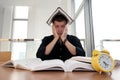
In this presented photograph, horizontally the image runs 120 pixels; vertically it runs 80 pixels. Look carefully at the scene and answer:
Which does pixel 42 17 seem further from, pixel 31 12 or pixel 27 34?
pixel 27 34

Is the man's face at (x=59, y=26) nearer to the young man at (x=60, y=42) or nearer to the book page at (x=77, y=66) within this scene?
the young man at (x=60, y=42)

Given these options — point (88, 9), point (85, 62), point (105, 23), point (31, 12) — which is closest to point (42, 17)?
point (31, 12)

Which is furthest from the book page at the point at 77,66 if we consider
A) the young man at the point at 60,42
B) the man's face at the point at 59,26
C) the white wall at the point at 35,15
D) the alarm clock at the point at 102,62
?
the white wall at the point at 35,15

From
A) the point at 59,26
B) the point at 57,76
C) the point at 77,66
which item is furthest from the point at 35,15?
the point at 57,76

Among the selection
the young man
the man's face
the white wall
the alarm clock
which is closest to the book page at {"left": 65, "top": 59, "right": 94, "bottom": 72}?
the alarm clock

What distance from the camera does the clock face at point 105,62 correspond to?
668 mm

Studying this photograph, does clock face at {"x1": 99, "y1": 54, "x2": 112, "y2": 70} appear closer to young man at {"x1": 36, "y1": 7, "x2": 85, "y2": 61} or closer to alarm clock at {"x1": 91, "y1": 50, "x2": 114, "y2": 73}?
alarm clock at {"x1": 91, "y1": 50, "x2": 114, "y2": 73}

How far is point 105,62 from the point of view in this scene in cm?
68

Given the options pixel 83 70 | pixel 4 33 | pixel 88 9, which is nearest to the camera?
pixel 83 70

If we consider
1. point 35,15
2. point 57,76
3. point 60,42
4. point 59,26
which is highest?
point 35,15

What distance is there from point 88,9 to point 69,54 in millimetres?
1368

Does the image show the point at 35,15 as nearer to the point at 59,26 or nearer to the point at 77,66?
the point at 59,26

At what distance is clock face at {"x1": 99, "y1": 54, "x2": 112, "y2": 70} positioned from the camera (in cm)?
67

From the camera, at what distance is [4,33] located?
4078 mm
